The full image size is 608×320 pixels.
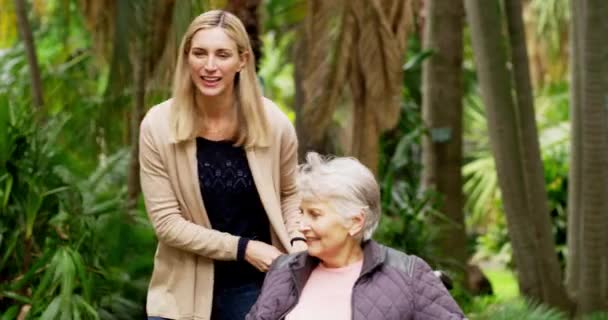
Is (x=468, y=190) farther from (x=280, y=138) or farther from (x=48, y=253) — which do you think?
(x=280, y=138)

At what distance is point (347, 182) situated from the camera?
12.6ft

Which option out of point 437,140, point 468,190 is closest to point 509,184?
point 437,140

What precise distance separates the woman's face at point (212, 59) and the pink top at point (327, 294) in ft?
2.72

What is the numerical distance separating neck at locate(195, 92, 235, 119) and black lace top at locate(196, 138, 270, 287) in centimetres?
10

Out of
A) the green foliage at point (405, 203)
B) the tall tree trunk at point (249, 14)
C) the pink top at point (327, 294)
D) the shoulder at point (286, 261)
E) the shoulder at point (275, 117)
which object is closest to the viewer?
the pink top at point (327, 294)

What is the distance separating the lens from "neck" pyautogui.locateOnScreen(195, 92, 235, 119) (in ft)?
14.7

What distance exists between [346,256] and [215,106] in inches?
34.3

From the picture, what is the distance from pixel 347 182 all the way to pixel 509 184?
6585 mm

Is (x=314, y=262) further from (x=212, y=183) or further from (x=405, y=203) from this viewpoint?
(x=405, y=203)

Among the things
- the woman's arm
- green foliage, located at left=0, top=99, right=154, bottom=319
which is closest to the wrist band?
the woman's arm

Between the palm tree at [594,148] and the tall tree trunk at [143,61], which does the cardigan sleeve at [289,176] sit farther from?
the palm tree at [594,148]

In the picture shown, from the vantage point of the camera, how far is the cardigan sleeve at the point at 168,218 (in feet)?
14.3

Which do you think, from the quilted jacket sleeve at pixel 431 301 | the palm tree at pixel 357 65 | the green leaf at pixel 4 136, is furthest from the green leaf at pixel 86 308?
the palm tree at pixel 357 65

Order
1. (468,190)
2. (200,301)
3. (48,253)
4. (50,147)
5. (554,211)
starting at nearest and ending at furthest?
(200,301)
(48,253)
(50,147)
(554,211)
(468,190)
